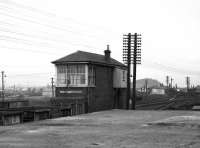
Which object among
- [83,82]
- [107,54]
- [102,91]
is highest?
[107,54]

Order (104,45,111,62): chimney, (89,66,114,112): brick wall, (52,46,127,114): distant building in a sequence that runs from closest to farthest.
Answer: (52,46,127,114): distant building < (89,66,114,112): brick wall < (104,45,111,62): chimney

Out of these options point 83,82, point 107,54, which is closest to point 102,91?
point 83,82

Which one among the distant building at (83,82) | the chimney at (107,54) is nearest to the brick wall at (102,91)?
the distant building at (83,82)

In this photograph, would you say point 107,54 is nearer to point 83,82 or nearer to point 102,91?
point 102,91

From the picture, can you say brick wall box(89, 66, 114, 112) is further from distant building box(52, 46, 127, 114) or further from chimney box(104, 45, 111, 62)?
chimney box(104, 45, 111, 62)

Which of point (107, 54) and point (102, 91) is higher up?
point (107, 54)

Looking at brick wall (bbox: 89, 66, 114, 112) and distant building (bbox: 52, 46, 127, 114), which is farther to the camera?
brick wall (bbox: 89, 66, 114, 112)

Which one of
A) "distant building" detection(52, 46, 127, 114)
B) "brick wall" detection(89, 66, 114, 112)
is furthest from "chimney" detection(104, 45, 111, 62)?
"distant building" detection(52, 46, 127, 114)

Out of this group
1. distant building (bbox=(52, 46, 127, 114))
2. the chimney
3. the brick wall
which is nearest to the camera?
distant building (bbox=(52, 46, 127, 114))

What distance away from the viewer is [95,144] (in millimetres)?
13148

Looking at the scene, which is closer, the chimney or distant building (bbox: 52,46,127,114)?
distant building (bbox: 52,46,127,114)

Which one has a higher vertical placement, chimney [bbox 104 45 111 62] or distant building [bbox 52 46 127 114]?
chimney [bbox 104 45 111 62]

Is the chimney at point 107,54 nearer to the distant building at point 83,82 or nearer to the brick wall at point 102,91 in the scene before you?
the brick wall at point 102,91

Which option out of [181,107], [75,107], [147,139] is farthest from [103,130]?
[181,107]
